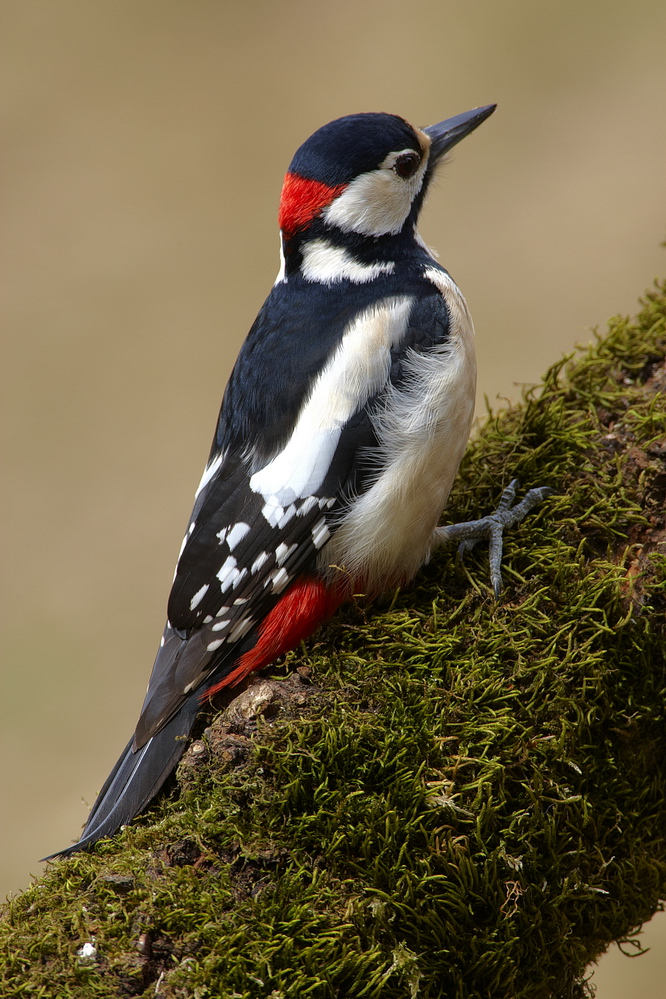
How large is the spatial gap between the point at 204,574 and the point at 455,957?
866 mm

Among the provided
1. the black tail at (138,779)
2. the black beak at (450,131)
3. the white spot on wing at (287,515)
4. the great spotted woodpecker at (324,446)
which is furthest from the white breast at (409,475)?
the black beak at (450,131)

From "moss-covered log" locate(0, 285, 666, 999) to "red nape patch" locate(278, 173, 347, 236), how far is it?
Result: 0.89 meters

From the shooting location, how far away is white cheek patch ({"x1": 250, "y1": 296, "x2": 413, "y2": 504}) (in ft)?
6.02

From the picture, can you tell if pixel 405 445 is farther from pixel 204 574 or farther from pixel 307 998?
pixel 307 998

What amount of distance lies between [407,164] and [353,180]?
194mm

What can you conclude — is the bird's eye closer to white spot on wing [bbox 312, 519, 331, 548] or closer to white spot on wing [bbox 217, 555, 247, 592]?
white spot on wing [bbox 312, 519, 331, 548]

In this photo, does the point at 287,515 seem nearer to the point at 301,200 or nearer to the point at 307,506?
the point at 307,506

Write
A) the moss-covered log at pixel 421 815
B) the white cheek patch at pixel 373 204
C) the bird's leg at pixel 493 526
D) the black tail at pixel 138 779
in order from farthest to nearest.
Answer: the white cheek patch at pixel 373 204
the bird's leg at pixel 493 526
the black tail at pixel 138 779
the moss-covered log at pixel 421 815

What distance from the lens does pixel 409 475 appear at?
6.19 ft

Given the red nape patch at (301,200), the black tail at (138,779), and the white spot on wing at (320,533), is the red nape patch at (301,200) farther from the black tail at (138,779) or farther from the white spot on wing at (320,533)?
the black tail at (138,779)

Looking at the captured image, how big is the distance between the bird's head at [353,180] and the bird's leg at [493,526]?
717 mm

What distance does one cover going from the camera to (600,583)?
1.76 metres

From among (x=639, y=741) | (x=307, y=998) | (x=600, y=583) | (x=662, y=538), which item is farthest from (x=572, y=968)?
(x=662, y=538)

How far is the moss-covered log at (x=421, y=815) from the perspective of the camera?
1.36 metres
